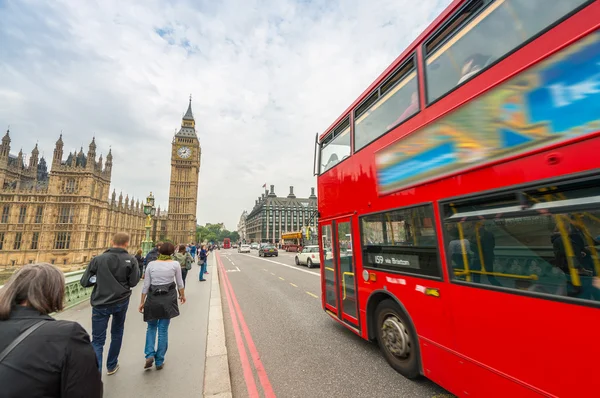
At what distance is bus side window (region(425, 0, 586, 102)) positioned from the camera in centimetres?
232

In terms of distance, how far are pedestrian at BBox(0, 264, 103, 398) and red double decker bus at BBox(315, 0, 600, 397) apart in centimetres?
322

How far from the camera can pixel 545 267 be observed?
85.7 inches

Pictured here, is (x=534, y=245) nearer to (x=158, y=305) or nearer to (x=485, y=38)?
(x=485, y=38)

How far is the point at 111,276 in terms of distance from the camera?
345 cm

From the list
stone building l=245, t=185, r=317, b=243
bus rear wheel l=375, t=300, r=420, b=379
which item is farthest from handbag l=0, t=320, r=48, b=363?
stone building l=245, t=185, r=317, b=243

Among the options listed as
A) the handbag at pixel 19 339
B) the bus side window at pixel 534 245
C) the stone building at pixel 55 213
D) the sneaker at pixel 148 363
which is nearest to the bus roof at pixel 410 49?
the bus side window at pixel 534 245

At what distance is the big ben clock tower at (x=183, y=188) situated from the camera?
259ft

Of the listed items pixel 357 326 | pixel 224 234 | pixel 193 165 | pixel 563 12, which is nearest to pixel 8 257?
pixel 193 165

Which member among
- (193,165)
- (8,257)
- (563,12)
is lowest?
(8,257)

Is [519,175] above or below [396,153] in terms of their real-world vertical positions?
below

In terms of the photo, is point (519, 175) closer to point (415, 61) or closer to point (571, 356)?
point (571, 356)

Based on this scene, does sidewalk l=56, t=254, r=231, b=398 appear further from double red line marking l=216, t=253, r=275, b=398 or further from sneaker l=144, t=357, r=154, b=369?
double red line marking l=216, t=253, r=275, b=398

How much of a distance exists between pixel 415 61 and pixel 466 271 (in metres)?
2.88

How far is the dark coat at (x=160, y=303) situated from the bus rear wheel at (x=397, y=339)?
3.19 meters
